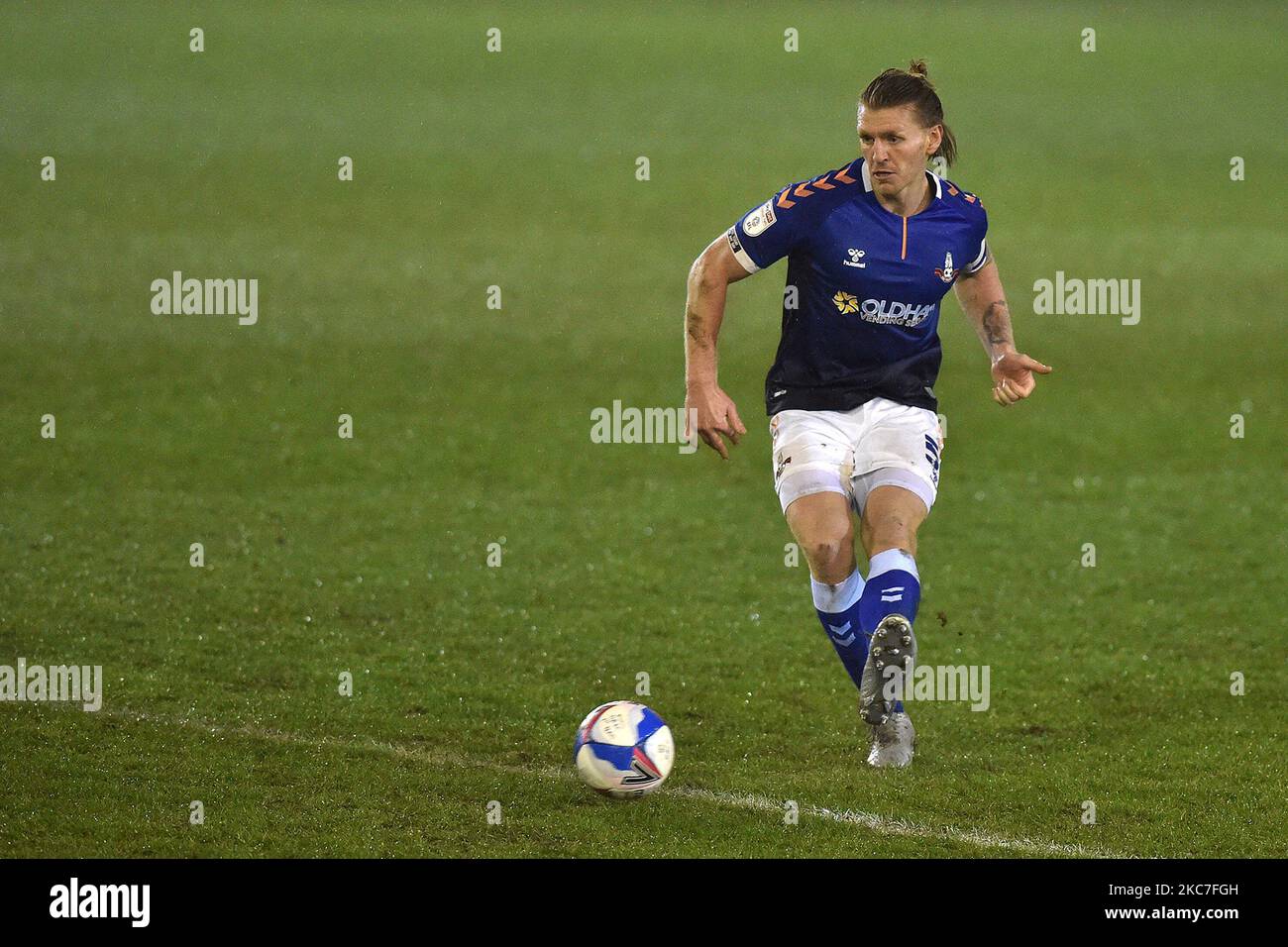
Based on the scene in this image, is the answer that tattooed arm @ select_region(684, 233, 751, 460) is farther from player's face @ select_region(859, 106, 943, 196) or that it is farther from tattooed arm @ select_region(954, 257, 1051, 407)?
tattooed arm @ select_region(954, 257, 1051, 407)

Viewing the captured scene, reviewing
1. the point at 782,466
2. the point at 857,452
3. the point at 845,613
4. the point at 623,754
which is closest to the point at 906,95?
the point at 857,452

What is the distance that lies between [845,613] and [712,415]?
1.00 metres

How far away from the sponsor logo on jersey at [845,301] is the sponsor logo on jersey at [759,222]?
417 mm

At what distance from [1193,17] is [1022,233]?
68.7 ft

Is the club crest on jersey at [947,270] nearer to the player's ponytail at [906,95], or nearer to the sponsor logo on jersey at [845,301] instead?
the sponsor logo on jersey at [845,301]

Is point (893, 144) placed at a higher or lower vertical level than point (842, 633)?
higher

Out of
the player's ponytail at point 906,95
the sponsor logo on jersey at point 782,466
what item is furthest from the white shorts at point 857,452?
the player's ponytail at point 906,95

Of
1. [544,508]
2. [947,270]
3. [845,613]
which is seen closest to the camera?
[845,613]

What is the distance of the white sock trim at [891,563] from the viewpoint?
21.9 feet

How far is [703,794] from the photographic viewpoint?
264 inches

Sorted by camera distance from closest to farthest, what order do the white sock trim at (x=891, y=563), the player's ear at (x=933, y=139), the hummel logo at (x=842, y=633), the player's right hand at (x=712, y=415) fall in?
the white sock trim at (x=891, y=563)
the player's right hand at (x=712, y=415)
the player's ear at (x=933, y=139)
the hummel logo at (x=842, y=633)

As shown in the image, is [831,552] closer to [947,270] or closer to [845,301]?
[845,301]

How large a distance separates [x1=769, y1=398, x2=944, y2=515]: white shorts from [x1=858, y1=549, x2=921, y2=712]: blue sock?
0.39 meters

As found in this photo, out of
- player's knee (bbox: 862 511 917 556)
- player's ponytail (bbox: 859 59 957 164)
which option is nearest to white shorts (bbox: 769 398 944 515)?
player's knee (bbox: 862 511 917 556)
